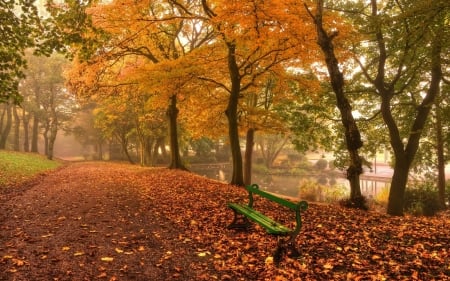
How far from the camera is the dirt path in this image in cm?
514

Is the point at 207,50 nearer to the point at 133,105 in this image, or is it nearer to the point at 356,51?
the point at 356,51

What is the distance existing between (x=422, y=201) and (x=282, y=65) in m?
10.1

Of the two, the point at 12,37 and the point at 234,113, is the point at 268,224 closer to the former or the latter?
the point at 12,37

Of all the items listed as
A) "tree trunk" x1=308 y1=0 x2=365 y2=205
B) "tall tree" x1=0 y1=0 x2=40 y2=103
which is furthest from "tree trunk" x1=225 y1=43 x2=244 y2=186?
"tall tree" x1=0 y1=0 x2=40 y2=103

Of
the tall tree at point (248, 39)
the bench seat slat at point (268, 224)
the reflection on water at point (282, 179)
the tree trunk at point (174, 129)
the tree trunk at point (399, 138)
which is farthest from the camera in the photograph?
the reflection on water at point (282, 179)

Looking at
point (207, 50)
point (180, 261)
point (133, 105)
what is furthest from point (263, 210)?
point (133, 105)

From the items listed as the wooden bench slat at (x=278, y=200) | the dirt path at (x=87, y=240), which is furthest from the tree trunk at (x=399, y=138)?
the dirt path at (x=87, y=240)

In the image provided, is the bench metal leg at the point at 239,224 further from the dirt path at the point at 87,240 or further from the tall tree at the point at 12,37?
the tall tree at the point at 12,37

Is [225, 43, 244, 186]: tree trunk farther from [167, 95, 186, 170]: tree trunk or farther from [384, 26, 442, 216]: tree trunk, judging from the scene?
→ [167, 95, 186, 170]: tree trunk

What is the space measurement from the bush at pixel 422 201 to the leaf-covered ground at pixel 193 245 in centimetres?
959

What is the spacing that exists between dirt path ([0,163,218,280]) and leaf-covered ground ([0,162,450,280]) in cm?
2

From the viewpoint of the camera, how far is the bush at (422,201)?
1617 cm

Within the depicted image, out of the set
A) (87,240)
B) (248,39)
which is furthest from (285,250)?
(248,39)

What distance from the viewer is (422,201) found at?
663 inches
